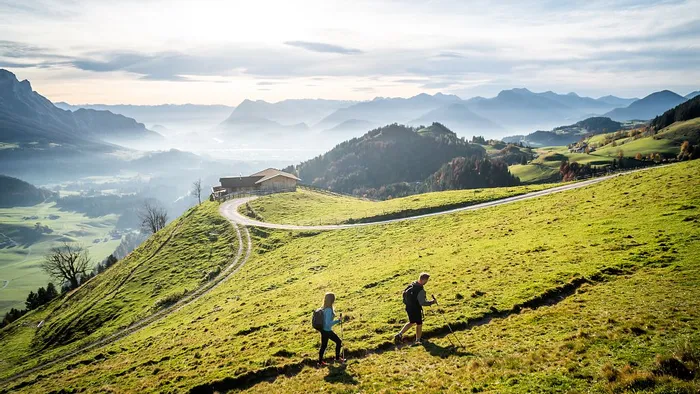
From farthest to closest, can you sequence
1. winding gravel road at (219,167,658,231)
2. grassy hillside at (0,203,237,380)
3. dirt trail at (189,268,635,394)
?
winding gravel road at (219,167,658,231), grassy hillside at (0,203,237,380), dirt trail at (189,268,635,394)

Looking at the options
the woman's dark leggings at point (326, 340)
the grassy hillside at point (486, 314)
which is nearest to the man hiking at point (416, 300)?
the grassy hillside at point (486, 314)

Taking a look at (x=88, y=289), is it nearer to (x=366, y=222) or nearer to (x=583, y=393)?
(x=366, y=222)

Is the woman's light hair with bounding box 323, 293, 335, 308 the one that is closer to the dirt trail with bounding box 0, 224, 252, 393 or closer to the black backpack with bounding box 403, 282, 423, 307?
the black backpack with bounding box 403, 282, 423, 307

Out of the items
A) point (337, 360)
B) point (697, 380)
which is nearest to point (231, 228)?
point (337, 360)

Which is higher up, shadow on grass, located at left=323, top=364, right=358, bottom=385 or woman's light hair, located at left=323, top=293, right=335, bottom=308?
woman's light hair, located at left=323, top=293, right=335, bottom=308

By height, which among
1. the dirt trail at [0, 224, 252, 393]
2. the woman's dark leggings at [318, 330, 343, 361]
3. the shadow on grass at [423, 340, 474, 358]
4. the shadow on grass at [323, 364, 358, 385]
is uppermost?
the woman's dark leggings at [318, 330, 343, 361]

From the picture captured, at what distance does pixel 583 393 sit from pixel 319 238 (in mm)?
42147

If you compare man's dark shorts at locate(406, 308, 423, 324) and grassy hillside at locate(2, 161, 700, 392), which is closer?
grassy hillside at locate(2, 161, 700, 392)

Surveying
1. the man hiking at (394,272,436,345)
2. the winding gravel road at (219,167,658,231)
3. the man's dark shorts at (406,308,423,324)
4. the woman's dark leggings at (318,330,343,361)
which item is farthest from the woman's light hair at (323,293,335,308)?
the winding gravel road at (219,167,658,231)

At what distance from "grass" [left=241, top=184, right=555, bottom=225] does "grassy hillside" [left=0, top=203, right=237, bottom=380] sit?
10.7m

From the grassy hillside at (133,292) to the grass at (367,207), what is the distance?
10656 mm

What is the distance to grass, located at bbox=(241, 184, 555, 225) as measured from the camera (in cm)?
5616

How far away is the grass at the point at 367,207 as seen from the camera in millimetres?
56156

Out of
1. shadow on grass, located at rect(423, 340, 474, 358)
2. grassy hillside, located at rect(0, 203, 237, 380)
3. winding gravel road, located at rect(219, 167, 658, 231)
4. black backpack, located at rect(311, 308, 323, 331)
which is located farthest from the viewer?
winding gravel road, located at rect(219, 167, 658, 231)
